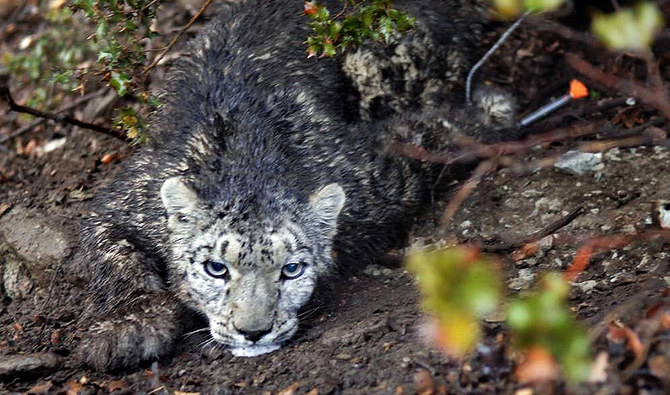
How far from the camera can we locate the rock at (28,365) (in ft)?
15.6

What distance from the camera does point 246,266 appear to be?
475 cm

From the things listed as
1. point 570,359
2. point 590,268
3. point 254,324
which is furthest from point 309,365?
point 570,359

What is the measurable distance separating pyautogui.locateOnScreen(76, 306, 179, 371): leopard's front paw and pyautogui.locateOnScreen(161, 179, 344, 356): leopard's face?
0.84 ft

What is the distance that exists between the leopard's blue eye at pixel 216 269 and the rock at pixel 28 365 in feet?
3.06

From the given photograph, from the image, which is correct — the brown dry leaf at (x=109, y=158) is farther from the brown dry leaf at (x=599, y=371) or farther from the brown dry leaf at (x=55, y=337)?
Result: the brown dry leaf at (x=599, y=371)

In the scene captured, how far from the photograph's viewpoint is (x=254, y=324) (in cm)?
459

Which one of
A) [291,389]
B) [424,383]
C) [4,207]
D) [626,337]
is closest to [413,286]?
[291,389]

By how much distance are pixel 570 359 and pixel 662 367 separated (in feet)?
2.47

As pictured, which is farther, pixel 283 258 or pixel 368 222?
pixel 368 222

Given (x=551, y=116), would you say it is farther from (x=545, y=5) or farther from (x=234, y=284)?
(x=545, y=5)

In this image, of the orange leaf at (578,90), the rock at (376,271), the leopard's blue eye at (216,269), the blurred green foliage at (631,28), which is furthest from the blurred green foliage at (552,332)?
the orange leaf at (578,90)

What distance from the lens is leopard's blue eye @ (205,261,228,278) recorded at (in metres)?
4.83

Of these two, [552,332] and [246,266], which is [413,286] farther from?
[552,332]

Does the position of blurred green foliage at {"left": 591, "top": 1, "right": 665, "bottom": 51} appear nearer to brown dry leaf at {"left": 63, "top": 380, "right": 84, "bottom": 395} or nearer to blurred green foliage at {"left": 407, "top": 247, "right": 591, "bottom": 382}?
blurred green foliage at {"left": 407, "top": 247, "right": 591, "bottom": 382}
